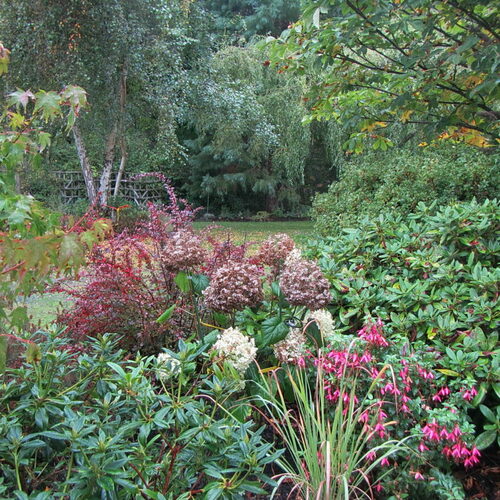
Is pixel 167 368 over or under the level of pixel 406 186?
under

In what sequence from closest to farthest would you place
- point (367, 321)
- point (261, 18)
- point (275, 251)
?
1. point (367, 321)
2. point (275, 251)
3. point (261, 18)

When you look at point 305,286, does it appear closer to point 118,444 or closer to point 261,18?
point 118,444

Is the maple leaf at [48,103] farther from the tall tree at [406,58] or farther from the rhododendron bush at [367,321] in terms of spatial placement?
the tall tree at [406,58]

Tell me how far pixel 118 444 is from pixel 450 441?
1286mm

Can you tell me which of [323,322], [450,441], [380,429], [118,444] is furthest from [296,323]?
[118,444]

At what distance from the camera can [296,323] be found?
2703 mm

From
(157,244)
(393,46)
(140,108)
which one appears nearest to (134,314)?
(157,244)

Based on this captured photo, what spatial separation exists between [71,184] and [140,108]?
5146mm

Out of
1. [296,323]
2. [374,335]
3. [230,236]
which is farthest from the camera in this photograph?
[230,236]

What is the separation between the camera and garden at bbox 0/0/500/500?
1.59 meters

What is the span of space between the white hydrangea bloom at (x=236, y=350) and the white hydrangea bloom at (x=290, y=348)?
0.22m

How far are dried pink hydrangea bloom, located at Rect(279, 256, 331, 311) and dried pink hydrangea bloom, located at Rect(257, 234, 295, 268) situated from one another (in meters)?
0.44

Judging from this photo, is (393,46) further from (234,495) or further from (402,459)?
(234,495)

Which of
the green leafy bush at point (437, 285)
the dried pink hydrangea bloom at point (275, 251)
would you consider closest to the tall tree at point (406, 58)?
the green leafy bush at point (437, 285)
